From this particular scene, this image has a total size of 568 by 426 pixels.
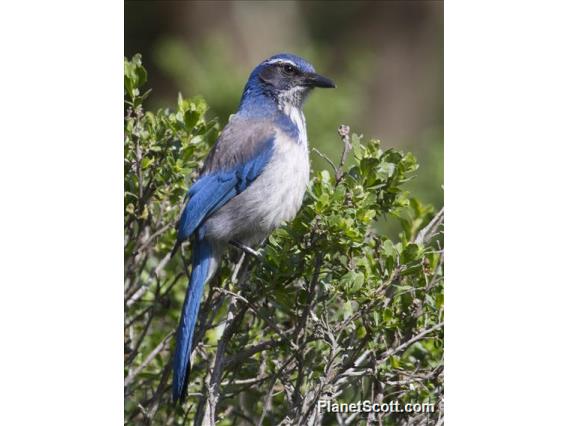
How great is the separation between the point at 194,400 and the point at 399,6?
6.69 meters

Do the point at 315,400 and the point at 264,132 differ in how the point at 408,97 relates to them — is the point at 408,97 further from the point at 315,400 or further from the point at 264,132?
the point at 315,400

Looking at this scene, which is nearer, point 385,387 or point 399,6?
point 385,387

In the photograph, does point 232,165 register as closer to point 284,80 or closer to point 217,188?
point 217,188

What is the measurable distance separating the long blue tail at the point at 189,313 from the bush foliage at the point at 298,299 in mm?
109

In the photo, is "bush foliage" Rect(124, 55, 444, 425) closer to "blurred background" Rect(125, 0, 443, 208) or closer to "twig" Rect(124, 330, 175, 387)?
"twig" Rect(124, 330, 175, 387)

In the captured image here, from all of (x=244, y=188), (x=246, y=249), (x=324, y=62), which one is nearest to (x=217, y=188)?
(x=244, y=188)

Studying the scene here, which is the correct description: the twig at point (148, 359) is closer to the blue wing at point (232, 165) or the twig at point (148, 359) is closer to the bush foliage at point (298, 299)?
the bush foliage at point (298, 299)

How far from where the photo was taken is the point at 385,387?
4.58 metres

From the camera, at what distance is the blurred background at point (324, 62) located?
8.71 metres

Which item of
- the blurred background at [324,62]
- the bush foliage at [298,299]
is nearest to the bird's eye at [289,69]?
the bush foliage at [298,299]

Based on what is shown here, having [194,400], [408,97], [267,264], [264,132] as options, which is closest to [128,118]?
[264,132]

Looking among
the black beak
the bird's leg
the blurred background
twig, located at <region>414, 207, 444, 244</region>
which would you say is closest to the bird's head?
the black beak

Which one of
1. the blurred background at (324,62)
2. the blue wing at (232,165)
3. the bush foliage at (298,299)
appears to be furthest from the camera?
the blurred background at (324,62)

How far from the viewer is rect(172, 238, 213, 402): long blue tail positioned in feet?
14.9
